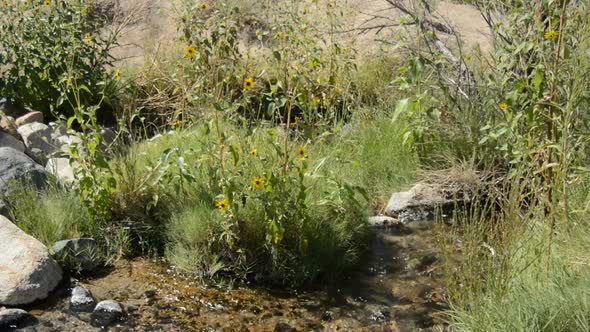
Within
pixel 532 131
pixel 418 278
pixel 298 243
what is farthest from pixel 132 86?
pixel 532 131

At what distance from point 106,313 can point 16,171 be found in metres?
1.61

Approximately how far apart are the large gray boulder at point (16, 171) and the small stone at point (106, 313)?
138cm

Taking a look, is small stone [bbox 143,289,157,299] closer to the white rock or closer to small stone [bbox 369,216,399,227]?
small stone [bbox 369,216,399,227]

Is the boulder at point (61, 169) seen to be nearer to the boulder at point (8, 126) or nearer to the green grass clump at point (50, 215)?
the green grass clump at point (50, 215)

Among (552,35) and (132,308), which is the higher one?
(552,35)

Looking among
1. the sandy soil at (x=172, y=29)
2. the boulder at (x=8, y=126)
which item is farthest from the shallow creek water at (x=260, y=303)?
the sandy soil at (x=172, y=29)

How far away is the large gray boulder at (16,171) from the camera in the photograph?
17.6 ft

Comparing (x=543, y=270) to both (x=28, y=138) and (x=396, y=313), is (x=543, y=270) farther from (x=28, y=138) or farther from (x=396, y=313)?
(x=28, y=138)

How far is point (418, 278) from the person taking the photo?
16.4 ft

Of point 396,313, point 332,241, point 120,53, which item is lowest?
point 396,313

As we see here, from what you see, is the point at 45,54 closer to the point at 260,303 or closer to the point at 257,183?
the point at 257,183

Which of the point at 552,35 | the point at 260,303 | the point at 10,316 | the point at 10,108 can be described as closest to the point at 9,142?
the point at 10,108

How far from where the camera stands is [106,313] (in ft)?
14.4

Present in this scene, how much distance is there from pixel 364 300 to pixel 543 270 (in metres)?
1.25
